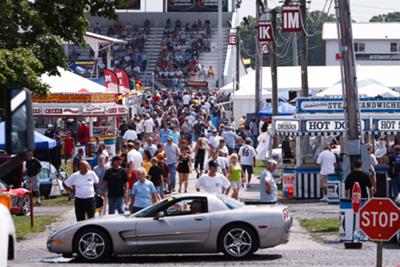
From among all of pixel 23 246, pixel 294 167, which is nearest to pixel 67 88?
pixel 294 167

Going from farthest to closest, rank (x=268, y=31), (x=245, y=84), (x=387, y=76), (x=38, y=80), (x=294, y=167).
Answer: (x=245, y=84), (x=387, y=76), (x=268, y=31), (x=294, y=167), (x=38, y=80)

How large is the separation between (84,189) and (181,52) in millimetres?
73486

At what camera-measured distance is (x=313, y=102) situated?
31281 millimetres

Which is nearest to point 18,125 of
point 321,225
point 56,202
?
point 321,225

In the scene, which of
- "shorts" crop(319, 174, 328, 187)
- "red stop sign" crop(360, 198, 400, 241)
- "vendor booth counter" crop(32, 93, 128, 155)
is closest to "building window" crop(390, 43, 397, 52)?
"vendor booth counter" crop(32, 93, 128, 155)

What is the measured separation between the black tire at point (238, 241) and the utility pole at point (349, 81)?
15.8 ft

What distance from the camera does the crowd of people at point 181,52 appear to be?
304 ft

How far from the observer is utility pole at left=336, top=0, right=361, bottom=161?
24.0 metres

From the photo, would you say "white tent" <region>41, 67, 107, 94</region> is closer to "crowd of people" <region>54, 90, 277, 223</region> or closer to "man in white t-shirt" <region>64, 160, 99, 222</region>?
"crowd of people" <region>54, 90, 277, 223</region>

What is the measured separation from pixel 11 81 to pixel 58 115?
20.4 metres

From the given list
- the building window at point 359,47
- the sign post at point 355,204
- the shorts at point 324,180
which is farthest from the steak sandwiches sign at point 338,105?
the building window at point 359,47

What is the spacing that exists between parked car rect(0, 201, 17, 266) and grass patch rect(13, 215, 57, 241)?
47.8 feet

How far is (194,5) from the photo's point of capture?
11169cm

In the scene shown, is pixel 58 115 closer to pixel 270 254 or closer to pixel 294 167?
pixel 294 167
